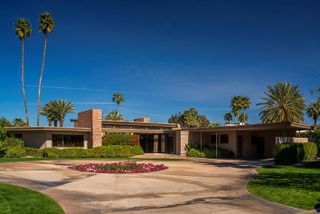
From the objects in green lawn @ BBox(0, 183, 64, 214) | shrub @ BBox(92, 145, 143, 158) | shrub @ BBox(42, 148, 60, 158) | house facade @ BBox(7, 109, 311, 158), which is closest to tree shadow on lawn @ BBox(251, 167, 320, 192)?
green lawn @ BBox(0, 183, 64, 214)

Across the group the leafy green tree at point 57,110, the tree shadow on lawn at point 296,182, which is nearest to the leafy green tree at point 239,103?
the leafy green tree at point 57,110

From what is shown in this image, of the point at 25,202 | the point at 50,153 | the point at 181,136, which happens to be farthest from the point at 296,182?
the point at 50,153

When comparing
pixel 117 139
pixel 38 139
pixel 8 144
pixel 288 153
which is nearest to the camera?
pixel 288 153

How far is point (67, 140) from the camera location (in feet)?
136

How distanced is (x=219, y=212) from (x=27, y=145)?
35.8 meters

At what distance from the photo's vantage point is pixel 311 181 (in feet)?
53.2

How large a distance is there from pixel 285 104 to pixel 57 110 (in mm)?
42294

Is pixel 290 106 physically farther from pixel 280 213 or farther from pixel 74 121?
pixel 280 213

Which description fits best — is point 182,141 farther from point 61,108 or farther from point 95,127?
point 61,108

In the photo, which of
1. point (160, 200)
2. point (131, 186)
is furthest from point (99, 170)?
point (160, 200)

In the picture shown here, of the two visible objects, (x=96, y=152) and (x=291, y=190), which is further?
(x=96, y=152)

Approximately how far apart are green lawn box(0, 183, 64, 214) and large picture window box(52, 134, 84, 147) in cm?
2804

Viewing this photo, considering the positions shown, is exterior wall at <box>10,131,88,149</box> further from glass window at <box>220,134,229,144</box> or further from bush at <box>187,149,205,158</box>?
glass window at <box>220,134,229,144</box>

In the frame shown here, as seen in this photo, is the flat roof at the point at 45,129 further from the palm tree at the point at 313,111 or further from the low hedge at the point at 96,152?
the palm tree at the point at 313,111
